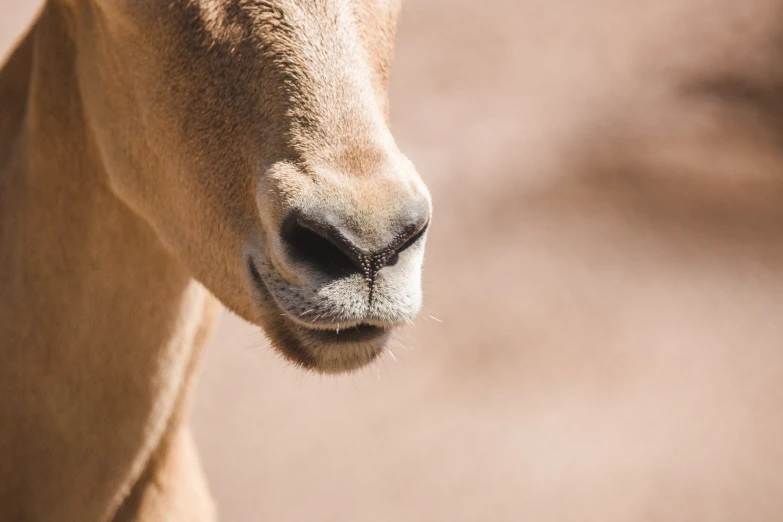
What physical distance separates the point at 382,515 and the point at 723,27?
4.94 meters

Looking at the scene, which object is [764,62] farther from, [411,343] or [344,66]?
[344,66]

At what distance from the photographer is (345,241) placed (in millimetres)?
1456

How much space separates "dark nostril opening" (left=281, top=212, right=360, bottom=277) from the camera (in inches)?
59.0

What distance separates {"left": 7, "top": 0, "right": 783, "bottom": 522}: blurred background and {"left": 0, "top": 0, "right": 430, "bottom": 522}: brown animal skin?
1.97 m

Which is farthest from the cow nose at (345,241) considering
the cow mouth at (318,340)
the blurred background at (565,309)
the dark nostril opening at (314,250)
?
the blurred background at (565,309)

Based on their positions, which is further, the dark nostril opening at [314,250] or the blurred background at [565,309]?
the blurred background at [565,309]

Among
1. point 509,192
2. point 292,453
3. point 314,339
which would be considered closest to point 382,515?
point 292,453

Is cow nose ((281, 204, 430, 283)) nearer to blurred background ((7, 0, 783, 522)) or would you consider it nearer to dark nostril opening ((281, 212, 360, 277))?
dark nostril opening ((281, 212, 360, 277))

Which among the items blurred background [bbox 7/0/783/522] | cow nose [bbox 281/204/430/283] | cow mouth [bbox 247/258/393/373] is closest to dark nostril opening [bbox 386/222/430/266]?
cow nose [bbox 281/204/430/283]

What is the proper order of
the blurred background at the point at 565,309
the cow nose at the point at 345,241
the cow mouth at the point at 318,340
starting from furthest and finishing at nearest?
the blurred background at the point at 565,309, the cow mouth at the point at 318,340, the cow nose at the point at 345,241

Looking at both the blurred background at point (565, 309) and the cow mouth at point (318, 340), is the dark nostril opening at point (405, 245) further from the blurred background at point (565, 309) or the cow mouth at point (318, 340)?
the blurred background at point (565, 309)

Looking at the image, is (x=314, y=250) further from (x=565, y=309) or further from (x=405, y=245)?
(x=565, y=309)

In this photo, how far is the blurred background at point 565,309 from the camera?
4.96 m

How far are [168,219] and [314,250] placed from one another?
519 millimetres
